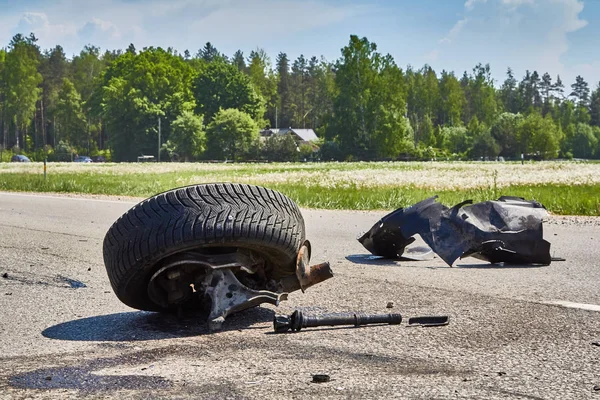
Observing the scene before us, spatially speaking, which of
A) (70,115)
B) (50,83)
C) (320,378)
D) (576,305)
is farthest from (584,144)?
(320,378)

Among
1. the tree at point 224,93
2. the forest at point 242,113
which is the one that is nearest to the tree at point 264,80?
the forest at point 242,113

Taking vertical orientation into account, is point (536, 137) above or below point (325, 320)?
above

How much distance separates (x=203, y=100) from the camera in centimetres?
12275

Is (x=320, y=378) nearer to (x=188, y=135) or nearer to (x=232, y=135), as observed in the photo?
(x=232, y=135)

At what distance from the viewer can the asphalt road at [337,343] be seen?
3826 mm

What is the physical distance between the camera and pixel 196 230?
16.2 feet

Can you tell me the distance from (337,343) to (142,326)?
4.36 feet

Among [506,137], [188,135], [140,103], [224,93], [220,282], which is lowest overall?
[220,282]

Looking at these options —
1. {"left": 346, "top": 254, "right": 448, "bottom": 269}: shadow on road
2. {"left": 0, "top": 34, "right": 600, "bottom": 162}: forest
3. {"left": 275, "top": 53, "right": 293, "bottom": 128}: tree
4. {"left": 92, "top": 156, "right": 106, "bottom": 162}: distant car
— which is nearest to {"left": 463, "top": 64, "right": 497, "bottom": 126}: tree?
{"left": 0, "top": 34, "right": 600, "bottom": 162}: forest

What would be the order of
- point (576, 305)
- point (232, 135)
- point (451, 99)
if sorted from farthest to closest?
point (451, 99), point (232, 135), point (576, 305)

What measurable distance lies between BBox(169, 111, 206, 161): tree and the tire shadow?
104 metres

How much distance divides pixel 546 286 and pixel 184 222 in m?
3.30

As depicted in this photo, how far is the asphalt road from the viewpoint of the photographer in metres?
3.83

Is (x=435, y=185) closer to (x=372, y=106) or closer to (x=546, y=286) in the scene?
(x=546, y=286)
